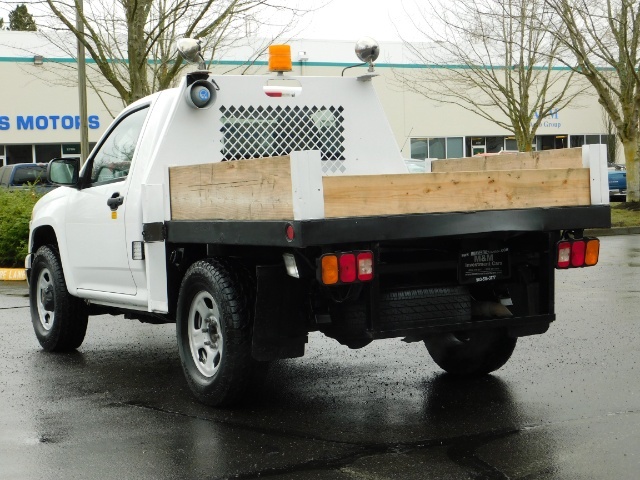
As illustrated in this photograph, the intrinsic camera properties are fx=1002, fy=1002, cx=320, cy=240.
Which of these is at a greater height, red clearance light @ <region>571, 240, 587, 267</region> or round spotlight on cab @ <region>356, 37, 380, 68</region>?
round spotlight on cab @ <region>356, 37, 380, 68</region>

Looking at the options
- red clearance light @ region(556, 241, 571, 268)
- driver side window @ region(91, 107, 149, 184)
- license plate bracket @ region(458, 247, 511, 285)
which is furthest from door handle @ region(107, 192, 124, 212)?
red clearance light @ region(556, 241, 571, 268)

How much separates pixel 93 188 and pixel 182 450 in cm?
314

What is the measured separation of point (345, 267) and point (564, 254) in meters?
1.55

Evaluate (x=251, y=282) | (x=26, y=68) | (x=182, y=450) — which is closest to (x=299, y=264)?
(x=251, y=282)

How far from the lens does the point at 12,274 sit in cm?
1563

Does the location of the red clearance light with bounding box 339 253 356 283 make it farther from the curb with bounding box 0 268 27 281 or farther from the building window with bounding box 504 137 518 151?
the building window with bounding box 504 137 518 151

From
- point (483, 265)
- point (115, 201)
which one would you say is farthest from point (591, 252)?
point (115, 201)

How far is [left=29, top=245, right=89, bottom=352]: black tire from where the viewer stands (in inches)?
325

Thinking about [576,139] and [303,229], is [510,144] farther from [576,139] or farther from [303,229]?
[303,229]

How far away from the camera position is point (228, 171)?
5.73 m

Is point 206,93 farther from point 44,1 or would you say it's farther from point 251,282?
point 44,1

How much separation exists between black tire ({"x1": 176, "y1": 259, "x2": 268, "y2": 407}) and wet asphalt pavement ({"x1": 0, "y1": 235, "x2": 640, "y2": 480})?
172 millimetres

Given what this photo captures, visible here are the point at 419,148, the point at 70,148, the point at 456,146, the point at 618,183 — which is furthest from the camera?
the point at 456,146

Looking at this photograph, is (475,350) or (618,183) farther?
(618,183)
